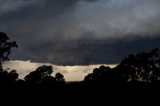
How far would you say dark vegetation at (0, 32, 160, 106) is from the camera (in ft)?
205

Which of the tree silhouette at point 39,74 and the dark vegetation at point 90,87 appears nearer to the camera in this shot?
the dark vegetation at point 90,87

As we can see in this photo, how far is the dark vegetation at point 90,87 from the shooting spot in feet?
205

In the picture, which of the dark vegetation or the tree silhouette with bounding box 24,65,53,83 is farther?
the tree silhouette with bounding box 24,65,53,83

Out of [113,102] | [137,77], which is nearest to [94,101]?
[113,102]

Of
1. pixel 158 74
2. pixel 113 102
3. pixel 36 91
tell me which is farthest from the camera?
pixel 158 74

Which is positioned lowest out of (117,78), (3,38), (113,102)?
(113,102)

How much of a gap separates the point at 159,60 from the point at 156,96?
43.0ft

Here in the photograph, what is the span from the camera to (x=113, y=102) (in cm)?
6775

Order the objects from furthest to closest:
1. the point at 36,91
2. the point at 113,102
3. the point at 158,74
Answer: the point at 158,74
the point at 113,102
the point at 36,91

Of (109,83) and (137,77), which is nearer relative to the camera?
(109,83)

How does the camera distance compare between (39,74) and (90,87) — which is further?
(39,74)

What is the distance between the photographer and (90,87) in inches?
2653

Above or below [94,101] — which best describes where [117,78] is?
above

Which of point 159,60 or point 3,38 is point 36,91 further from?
point 159,60
